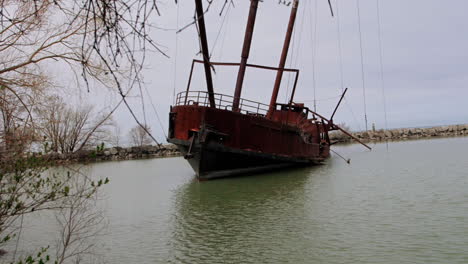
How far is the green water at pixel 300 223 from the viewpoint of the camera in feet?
18.5

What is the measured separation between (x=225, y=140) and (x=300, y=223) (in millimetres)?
7510

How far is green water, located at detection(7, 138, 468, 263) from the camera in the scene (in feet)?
18.5

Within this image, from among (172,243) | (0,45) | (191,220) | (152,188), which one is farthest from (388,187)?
(0,45)

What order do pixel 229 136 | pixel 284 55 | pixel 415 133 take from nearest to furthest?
1. pixel 229 136
2. pixel 284 55
3. pixel 415 133

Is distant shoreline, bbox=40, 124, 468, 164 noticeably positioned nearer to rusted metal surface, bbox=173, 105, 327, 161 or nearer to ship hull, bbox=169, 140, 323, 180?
rusted metal surface, bbox=173, 105, 327, 161

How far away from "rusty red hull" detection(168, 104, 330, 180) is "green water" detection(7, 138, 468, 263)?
1.77m

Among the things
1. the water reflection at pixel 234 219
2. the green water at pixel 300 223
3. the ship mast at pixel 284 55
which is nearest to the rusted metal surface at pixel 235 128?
the water reflection at pixel 234 219

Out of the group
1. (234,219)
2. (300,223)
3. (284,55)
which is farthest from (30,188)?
(284,55)

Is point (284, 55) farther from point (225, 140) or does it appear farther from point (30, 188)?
point (30, 188)

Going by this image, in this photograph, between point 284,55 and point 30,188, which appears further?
point 284,55

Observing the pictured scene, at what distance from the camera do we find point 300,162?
18.4 meters

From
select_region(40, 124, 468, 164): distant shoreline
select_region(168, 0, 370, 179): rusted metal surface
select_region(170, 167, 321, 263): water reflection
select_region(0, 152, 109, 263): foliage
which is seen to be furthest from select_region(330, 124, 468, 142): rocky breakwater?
select_region(0, 152, 109, 263): foliage

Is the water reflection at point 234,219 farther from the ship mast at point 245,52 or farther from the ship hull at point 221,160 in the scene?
the ship mast at point 245,52

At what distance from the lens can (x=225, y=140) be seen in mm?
14539
